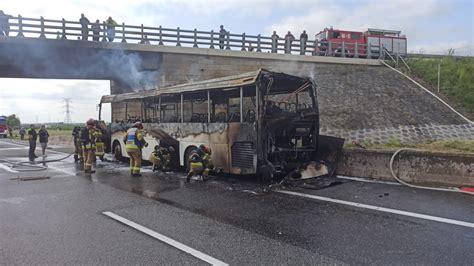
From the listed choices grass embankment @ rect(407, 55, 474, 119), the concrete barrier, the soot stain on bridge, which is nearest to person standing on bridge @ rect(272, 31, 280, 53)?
the soot stain on bridge

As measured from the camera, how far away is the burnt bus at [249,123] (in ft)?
26.8

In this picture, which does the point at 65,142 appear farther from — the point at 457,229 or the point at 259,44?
the point at 457,229

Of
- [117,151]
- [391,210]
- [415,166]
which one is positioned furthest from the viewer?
[117,151]

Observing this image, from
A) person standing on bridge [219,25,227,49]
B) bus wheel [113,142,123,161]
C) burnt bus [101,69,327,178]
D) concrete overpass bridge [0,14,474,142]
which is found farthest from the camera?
person standing on bridge [219,25,227,49]

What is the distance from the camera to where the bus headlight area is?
818 centimetres

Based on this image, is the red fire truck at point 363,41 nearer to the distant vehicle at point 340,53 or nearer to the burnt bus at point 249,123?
the distant vehicle at point 340,53

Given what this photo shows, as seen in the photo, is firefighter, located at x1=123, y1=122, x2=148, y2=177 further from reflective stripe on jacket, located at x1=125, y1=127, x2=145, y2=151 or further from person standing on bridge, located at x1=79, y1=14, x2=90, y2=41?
person standing on bridge, located at x1=79, y1=14, x2=90, y2=41

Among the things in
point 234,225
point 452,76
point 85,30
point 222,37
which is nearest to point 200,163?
point 234,225

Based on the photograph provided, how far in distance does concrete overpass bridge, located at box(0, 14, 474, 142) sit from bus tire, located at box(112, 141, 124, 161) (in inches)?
266

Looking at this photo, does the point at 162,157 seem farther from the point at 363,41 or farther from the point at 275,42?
the point at 363,41

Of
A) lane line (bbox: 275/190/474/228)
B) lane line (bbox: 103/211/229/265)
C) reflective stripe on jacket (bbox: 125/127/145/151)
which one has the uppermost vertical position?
reflective stripe on jacket (bbox: 125/127/145/151)

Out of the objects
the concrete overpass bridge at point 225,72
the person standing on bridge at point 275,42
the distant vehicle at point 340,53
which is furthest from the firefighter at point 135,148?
the distant vehicle at point 340,53

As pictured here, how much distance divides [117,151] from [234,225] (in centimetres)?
987

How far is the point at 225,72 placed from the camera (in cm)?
2198
